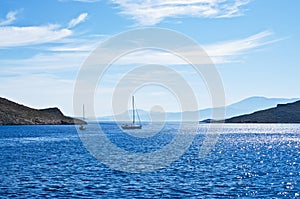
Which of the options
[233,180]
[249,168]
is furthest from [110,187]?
[249,168]

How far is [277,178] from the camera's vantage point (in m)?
69.4

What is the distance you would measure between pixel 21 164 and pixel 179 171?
115 feet

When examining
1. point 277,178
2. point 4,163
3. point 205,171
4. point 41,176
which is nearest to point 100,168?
point 41,176

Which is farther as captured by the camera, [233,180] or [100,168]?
[100,168]

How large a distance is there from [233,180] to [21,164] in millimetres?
46847

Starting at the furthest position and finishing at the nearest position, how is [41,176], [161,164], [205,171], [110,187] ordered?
[161,164]
[205,171]
[41,176]
[110,187]

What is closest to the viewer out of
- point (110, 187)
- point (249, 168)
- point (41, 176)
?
point (110, 187)

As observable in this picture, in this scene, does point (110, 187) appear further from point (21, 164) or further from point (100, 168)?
point (21, 164)

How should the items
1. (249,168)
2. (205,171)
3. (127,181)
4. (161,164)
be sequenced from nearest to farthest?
(127,181) → (205,171) → (249,168) → (161,164)

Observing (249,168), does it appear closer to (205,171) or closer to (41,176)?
(205,171)

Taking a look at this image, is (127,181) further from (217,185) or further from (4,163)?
(4,163)

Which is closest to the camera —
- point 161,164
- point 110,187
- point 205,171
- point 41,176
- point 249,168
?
point 110,187

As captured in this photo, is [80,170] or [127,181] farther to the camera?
[80,170]

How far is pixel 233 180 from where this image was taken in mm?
67062
